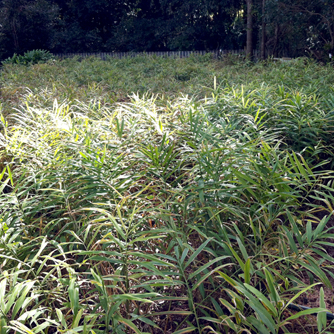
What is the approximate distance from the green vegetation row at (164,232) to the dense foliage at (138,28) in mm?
13141

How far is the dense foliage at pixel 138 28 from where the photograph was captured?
17339mm

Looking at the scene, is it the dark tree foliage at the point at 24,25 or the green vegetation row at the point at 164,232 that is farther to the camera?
the dark tree foliage at the point at 24,25

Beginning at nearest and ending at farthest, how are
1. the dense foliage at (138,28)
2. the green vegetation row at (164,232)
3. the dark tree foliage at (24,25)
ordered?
the green vegetation row at (164,232), the dense foliage at (138,28), the dark tree foliage at (24,25)

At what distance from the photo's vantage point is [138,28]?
2330 cm

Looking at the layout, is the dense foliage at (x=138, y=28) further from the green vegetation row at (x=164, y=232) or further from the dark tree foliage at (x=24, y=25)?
the green vegetation row at (x=164, y=232)

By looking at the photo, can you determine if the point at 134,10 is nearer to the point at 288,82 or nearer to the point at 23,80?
the point at 23,80

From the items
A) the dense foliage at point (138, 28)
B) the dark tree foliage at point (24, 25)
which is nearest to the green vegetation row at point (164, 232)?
the dense foliage at point (138, 28)

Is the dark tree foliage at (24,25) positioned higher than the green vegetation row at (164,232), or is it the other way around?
the dark tree foliage at (24,25)

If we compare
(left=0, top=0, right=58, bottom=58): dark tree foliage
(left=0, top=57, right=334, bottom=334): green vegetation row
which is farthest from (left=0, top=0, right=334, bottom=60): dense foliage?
(left=0, top=57, right=334, bottom=334): green vegetation row

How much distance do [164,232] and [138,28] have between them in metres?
23.5

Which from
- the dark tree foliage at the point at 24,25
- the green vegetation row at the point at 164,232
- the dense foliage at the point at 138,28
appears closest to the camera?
the green vegetation row at the point at 164,232

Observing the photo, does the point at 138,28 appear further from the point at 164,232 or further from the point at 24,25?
the point at 164,232

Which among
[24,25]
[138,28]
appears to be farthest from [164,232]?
[138,28]

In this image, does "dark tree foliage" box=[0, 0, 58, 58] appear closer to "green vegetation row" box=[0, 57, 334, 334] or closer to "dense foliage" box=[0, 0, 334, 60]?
"dense foliage" box=[0, 0, 334, 60]
